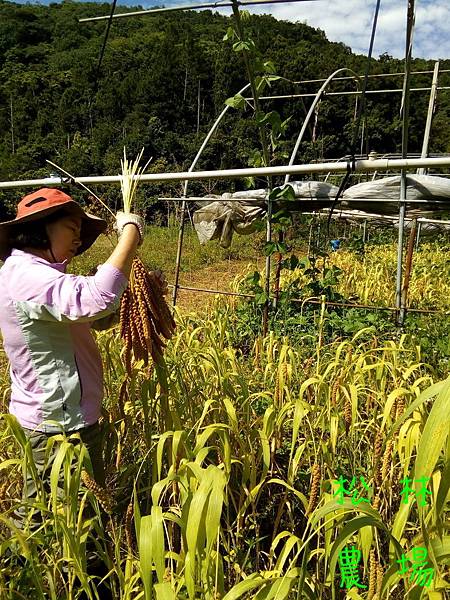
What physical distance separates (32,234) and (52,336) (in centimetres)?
30

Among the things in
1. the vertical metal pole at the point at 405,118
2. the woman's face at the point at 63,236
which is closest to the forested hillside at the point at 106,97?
the vertical metal pole at the point at 405,118

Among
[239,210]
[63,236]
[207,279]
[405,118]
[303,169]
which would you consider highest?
[405,118]

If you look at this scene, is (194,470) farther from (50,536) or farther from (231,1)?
(231,1)

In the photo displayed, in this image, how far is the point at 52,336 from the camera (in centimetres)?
152

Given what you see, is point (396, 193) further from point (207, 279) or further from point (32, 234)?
point (207, 279)

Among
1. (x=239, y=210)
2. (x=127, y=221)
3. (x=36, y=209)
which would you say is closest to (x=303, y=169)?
(x=127, y=221)

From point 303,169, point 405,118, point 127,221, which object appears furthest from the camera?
point 405,118

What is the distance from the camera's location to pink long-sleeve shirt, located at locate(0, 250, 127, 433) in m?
1.37

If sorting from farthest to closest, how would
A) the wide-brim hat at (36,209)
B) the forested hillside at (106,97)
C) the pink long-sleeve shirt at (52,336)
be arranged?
the forested hillside at (106,97) → the wide-brim hat at (36,209) → the pink long-sleeve shirt at (52,336)

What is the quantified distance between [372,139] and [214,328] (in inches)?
718

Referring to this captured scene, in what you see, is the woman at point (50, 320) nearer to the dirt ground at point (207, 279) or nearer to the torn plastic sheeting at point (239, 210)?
the torn plastic sheeting at point (239, 210)

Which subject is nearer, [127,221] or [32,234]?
[127,221]

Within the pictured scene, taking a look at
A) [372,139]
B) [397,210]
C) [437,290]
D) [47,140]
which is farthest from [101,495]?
[47,140]

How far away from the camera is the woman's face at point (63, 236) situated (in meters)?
1.57
